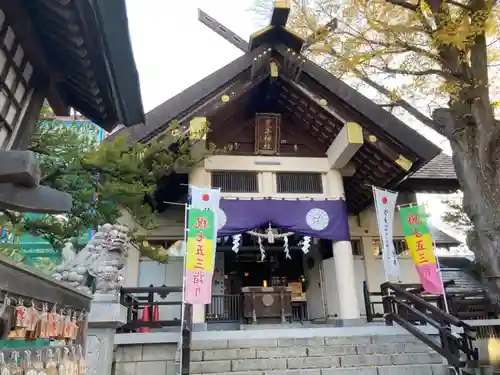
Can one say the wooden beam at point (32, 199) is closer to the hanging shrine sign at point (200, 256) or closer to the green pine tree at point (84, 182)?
the green pine tree at point (84, 182)

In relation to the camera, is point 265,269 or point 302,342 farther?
point 265,269

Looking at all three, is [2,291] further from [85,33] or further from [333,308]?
[333,308]

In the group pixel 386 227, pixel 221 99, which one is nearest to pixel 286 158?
pixel 221 99

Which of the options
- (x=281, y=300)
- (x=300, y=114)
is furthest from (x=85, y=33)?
(x=281, y=300)

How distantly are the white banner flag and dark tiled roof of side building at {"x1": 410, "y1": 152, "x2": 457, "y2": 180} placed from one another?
3.65 m

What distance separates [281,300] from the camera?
36.8 feet

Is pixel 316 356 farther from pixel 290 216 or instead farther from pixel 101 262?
pixel 101 262

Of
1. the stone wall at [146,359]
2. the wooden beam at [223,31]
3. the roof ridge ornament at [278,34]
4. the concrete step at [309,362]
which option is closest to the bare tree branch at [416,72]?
the roof ridge ornament at [278,34]

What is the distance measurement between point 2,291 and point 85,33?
2.37 metres

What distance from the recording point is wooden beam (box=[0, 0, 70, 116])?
3.43 meters

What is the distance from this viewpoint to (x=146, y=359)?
6.55m

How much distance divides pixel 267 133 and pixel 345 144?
222cm

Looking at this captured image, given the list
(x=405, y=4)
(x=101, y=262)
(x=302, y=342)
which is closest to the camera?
(x=101, y=262)

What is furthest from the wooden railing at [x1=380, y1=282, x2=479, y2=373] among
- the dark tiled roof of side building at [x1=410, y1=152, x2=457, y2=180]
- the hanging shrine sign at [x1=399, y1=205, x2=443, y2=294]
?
the dark tiled roof of side building at [x1=410, y1=152, x2=457, y2=180]
